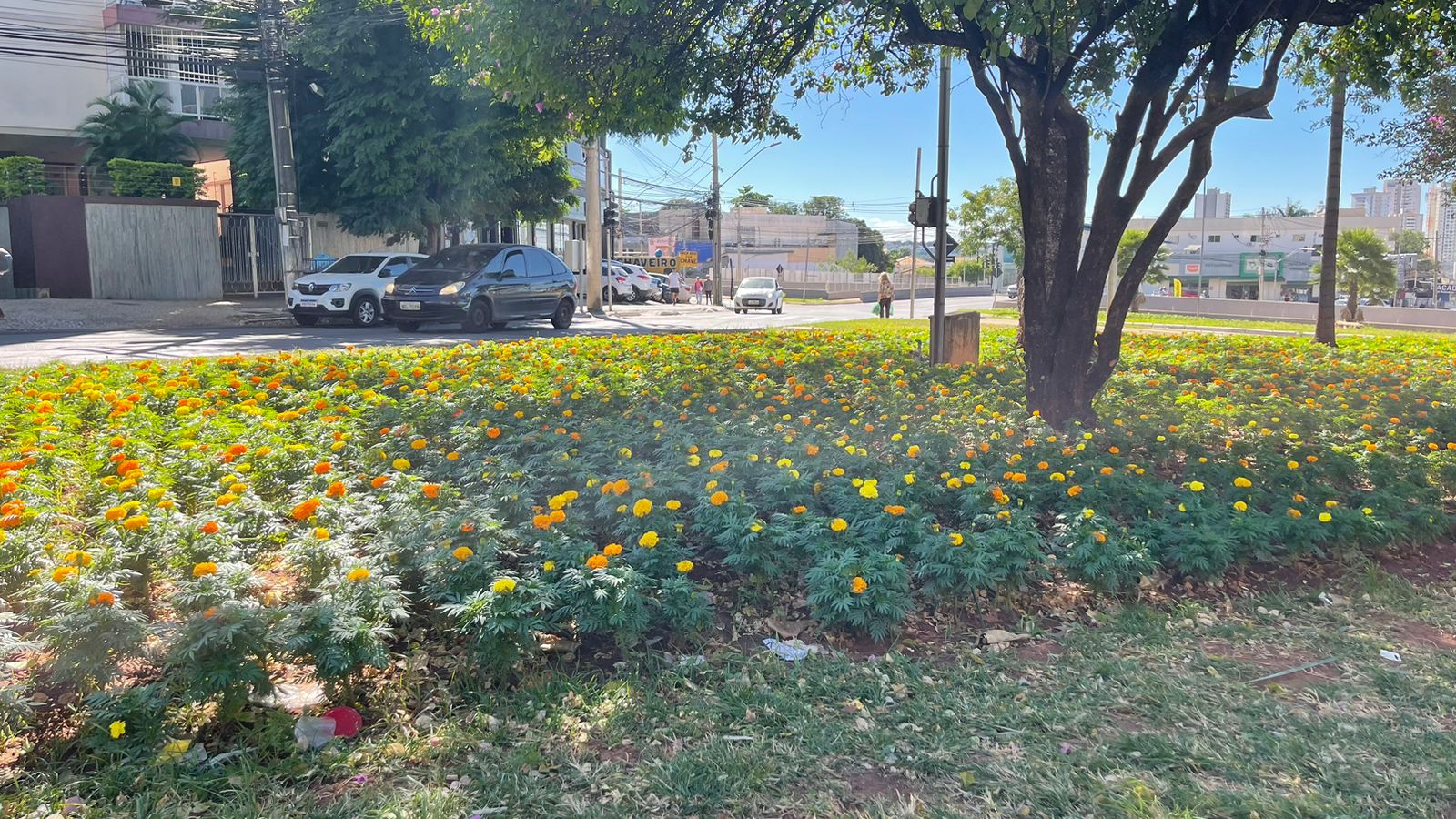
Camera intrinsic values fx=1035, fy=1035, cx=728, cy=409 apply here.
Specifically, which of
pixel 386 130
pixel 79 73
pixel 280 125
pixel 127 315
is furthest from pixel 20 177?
pixel 386 130

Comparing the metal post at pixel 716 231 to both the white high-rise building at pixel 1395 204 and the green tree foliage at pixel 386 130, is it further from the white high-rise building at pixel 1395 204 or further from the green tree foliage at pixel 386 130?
the white high-rise building at pixel 1395 204

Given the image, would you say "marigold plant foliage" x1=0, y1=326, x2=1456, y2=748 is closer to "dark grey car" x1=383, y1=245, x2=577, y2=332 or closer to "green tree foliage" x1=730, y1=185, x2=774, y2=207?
"dark grey car" x1=383, y1=245, x2=577, y2=332

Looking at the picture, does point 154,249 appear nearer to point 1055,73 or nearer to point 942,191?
point 942,191

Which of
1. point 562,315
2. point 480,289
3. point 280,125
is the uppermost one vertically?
point 280,125

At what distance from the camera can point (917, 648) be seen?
3.86 metres

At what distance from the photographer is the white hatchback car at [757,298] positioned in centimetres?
3703

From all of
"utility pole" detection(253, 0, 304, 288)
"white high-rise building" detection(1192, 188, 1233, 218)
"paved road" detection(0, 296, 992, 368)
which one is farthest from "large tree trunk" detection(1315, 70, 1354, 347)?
"white high-rise building" detection(1192, 188, 1233, 218)

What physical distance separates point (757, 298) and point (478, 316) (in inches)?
779

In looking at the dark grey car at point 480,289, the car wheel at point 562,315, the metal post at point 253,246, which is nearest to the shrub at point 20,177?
the metal post at point 253,246

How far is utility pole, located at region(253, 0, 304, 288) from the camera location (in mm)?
19797

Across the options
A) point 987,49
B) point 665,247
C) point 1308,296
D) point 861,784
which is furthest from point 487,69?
point 665,247

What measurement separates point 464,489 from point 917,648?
2.06 meters

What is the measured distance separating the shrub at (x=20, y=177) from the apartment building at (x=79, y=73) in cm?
429

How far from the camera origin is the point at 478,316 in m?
18.1
